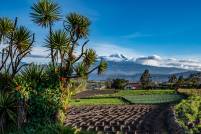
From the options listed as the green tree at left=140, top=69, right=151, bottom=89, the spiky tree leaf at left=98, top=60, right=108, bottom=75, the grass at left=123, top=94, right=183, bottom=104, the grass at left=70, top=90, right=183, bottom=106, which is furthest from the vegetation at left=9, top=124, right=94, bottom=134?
the green tree at left=140, top=69, right=151, bottom=89

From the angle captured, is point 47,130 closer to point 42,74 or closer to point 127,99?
point 42,74

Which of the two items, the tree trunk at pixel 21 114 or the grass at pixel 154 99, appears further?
the grass at pixel 154 99

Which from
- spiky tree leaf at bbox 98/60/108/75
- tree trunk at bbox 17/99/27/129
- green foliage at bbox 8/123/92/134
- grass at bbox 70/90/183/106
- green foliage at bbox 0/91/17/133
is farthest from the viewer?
grass at bbox 70/90/183/106

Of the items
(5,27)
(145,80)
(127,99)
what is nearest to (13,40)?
(5,27)

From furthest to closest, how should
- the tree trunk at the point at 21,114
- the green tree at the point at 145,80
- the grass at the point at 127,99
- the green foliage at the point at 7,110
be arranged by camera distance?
the green tree at the point at 145,80 → the grass at the point at 127,99 → the green foliage at the point at 7,110 → the tree trunk at the point at 21,114

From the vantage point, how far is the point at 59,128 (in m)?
22.1

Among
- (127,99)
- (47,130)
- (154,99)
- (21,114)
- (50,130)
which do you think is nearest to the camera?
(50,130)

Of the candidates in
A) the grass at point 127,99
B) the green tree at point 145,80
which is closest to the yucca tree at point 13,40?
the grass at point 127,99

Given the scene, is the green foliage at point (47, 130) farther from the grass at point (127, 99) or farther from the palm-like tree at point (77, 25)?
the grass at point (127, 99)

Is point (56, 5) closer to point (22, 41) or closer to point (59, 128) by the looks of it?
point (22, 41)

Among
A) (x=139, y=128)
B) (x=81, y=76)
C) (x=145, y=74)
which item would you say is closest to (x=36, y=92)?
(x=81, y=76)

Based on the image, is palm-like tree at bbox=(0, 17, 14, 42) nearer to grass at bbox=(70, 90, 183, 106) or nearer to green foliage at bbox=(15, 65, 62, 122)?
green foliage at bbox=(15, 65, 62, 122)

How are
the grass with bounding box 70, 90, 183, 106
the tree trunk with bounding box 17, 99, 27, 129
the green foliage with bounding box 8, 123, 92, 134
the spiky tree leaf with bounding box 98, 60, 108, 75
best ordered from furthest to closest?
1. the grass with bounding box 70, 90, 183, 106
2. the spiky tree leaf with bounding box 98, 60, 108, 75
3. the tree trunk with bounding box 17, 99, 27, 129
4. the green foliage with bounding box 8, 123, 92, 134

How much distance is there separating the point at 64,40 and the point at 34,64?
6.66 ft
